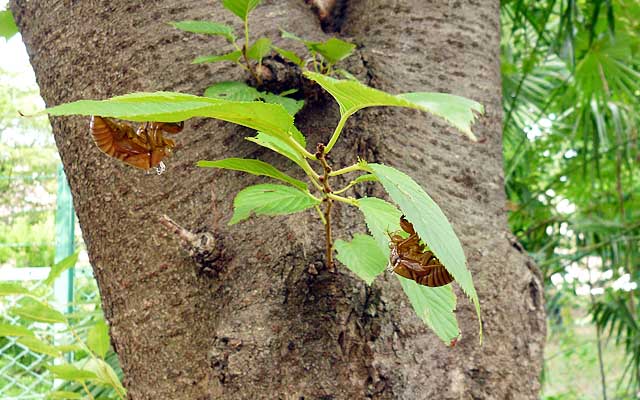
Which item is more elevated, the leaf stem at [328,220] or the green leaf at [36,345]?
the leaf stem at [328,220]

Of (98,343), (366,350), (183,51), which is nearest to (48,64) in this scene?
(183,51)

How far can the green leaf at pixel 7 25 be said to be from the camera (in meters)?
0.70

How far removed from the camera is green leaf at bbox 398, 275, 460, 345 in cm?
37

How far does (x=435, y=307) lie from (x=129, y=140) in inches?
10.4

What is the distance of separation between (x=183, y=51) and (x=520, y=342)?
410mm

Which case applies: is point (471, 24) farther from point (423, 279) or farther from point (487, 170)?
point (423, 279)

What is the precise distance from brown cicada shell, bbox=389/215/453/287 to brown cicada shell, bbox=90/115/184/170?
0.67 feet

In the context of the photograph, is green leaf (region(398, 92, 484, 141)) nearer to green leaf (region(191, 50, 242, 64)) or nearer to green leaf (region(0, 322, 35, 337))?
green leaf (region(191, 50, 242, 64))

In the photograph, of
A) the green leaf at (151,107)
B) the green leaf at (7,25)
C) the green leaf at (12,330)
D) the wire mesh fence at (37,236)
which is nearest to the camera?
the green leaf at (151,107)

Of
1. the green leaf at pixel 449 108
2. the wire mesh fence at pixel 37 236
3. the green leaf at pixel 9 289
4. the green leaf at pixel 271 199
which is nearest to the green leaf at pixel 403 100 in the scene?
the green leaf at pixel 449 108

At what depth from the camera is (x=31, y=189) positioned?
1838 millimetres

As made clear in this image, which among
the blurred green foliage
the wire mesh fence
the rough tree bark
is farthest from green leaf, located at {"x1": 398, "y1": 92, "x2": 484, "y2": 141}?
the wire mesh fence

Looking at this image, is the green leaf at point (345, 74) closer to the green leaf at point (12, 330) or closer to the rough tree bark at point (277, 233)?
the rough tree bark at point (277, 233)

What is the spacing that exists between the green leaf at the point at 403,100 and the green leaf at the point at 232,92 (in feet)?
0.78
